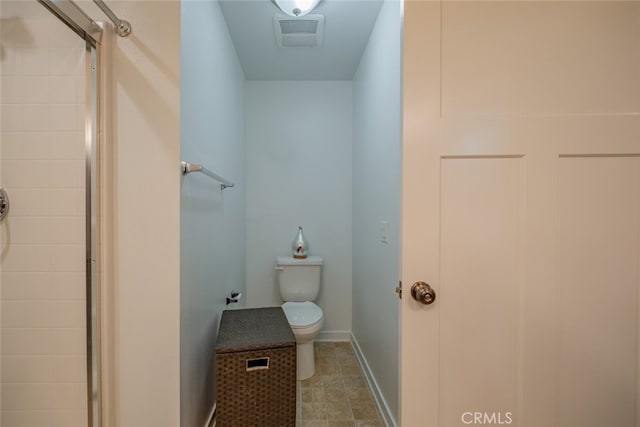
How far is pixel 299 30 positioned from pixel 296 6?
10.8 inches

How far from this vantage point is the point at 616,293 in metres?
0.86

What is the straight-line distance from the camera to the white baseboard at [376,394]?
1469mm

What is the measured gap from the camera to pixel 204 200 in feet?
4.49

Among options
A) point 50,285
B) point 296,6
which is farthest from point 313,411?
point 296,6

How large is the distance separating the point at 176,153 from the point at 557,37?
4.19 feet

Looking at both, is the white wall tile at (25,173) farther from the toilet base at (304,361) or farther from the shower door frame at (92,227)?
the toilet base at (304,361)

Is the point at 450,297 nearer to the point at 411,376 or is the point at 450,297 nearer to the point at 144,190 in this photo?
the point at 411,376

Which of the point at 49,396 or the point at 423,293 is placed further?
the point at 49,396

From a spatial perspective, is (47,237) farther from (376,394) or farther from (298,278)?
(376,394)

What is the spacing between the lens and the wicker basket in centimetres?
121

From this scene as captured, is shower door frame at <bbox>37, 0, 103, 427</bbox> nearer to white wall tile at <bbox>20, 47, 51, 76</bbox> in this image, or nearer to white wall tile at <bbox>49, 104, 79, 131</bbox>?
white wall tile at <bbox>49, 104, 79, 131</bbox>

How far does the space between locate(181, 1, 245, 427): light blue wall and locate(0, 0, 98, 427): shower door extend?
295 mm

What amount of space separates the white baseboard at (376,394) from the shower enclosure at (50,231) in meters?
1.28

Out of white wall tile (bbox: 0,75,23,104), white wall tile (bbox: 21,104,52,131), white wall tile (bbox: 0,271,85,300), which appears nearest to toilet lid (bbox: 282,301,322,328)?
white wall tile (bbox: 0,271,85,300)
